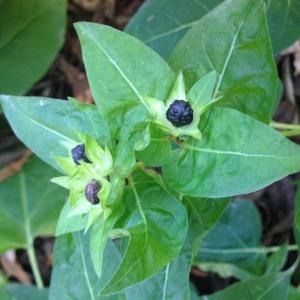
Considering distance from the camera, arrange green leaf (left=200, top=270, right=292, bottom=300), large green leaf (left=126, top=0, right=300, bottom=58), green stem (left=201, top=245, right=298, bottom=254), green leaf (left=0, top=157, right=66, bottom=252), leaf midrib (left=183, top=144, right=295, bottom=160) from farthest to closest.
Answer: green leaf (left=0, top=157, right=66, bottom=252) → green stem (left=201, top=245, right=298, bottom=254) → large green leaf (left=126, top=0, right=300, bottom=58) → green leaf (left=200, top=270, right=292, bottom=300) → leaf midrib (left=183, top=144, right=295, bottom=160)

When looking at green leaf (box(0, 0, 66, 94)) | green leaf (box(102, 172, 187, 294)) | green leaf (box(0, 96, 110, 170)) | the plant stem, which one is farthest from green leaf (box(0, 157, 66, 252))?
green leaf (box(102, 172, 187, 294))

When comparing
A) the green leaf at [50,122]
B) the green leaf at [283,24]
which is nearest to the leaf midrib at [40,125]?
the green leaf at [50,122]

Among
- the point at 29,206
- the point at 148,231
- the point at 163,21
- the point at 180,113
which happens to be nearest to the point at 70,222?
the point at 148,231

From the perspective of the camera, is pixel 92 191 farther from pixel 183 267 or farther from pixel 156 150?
pixel 183 267

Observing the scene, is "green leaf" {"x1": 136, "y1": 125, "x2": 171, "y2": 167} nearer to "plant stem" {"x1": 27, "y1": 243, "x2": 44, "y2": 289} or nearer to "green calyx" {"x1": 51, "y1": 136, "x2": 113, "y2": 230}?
"green calyx" {"x1": 51, "y1": 136, "x2": 113, "y2": 230}

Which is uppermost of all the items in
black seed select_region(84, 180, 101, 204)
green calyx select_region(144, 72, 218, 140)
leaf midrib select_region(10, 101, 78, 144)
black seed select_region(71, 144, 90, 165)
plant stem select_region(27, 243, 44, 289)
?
green calyx select_region(144, 72, 218, 140)
